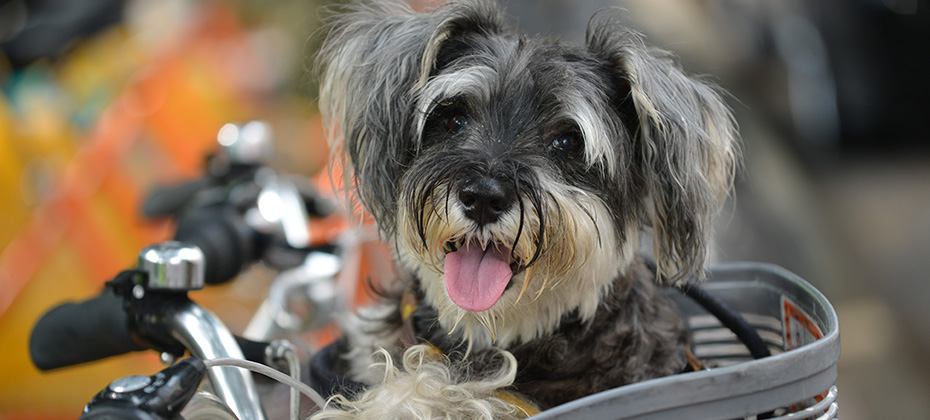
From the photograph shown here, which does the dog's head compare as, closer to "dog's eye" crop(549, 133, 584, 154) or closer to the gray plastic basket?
"dog's eye" crop(549, 133, 584, 154)

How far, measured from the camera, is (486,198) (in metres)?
1.14

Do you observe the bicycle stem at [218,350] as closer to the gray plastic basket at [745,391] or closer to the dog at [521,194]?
the dog at [521,194]

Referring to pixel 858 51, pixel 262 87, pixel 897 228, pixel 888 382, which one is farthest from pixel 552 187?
pixel 858 51

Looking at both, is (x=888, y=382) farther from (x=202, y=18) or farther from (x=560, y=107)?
(x=202, y=18)

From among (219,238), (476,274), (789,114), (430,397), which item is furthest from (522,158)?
(789,114)

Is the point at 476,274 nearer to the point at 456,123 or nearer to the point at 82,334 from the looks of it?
the point at 456,123

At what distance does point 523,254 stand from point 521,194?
10 cm

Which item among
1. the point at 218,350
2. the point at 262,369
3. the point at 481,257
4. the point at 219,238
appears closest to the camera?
the point at 262,369

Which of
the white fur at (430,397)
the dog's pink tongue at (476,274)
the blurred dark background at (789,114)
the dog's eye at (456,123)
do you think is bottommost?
the blurred dark background at (789,114)

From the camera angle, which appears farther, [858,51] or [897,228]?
[858,51]

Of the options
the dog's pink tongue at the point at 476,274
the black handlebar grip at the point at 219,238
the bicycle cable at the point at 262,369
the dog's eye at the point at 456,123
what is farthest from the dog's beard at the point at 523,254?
the black handlebar grip at the point at 219,238

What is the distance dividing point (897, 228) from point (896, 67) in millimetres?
1839

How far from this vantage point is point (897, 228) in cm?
455

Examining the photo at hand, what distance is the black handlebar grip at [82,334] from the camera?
1.20 meters
